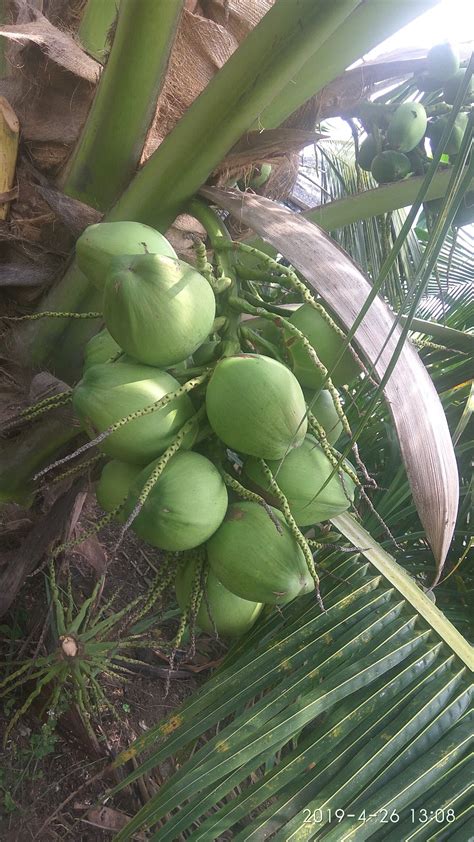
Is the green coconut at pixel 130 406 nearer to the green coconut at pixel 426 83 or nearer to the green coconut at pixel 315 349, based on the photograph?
the green coconut at pixel 315 349

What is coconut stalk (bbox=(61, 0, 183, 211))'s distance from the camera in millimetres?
1039

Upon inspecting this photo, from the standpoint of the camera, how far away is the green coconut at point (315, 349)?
914 millimetres

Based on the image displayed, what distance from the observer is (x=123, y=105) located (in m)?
1.11

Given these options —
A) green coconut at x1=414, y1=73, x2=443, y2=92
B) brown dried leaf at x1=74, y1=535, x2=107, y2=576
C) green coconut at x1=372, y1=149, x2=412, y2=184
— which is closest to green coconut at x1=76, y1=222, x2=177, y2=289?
green coconut at x1=372, y1=149, x2=412, y2=184

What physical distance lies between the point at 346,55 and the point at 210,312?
0.64 metres

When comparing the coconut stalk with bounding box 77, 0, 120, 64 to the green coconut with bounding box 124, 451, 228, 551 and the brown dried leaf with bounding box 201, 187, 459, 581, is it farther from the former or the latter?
the green coconut with bounding box 124, 451, 228, 551

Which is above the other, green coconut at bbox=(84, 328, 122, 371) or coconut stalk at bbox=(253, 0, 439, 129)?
coconut stalk at bbox=(253, 0, 439, 129)

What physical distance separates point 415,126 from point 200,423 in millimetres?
733

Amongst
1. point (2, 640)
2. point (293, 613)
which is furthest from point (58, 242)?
point (2, 640)

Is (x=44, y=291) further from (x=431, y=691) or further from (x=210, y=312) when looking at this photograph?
(x=431, y=691)

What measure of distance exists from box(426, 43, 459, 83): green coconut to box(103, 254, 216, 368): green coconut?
27.8 inches

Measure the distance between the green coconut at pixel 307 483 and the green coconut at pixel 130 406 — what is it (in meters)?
0.15
